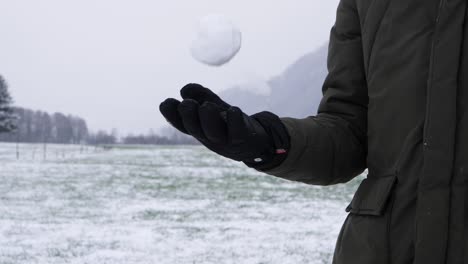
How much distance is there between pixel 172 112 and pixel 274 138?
24 cm

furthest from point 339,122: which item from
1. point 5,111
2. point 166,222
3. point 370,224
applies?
point 5,111

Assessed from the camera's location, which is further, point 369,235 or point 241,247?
point 241,247

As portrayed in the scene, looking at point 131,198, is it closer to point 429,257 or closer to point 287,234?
point 287,234

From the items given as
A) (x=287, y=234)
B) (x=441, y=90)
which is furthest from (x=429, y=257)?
(x=287, y=234)

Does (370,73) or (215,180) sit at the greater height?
(370,73)

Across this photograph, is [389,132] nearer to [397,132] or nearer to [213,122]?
[397,132]

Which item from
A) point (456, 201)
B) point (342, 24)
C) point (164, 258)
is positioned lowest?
point (164, 258)

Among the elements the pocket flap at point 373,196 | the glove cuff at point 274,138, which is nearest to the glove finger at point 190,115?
the glove cuff at point 274,138

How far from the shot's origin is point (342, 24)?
1.47 m

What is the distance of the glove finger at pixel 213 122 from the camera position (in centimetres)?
112

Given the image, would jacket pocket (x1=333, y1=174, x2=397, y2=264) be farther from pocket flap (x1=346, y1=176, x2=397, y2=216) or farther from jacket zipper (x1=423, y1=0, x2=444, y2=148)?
jacket zipper (x1=423, y1=0, x2=444, y2=148)

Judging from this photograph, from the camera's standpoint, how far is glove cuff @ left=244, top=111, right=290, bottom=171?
1272 mm

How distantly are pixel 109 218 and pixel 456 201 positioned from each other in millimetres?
10291

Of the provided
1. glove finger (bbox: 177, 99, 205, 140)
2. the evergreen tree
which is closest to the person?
glove finger (bbox: 177, 99, 205, 140)
